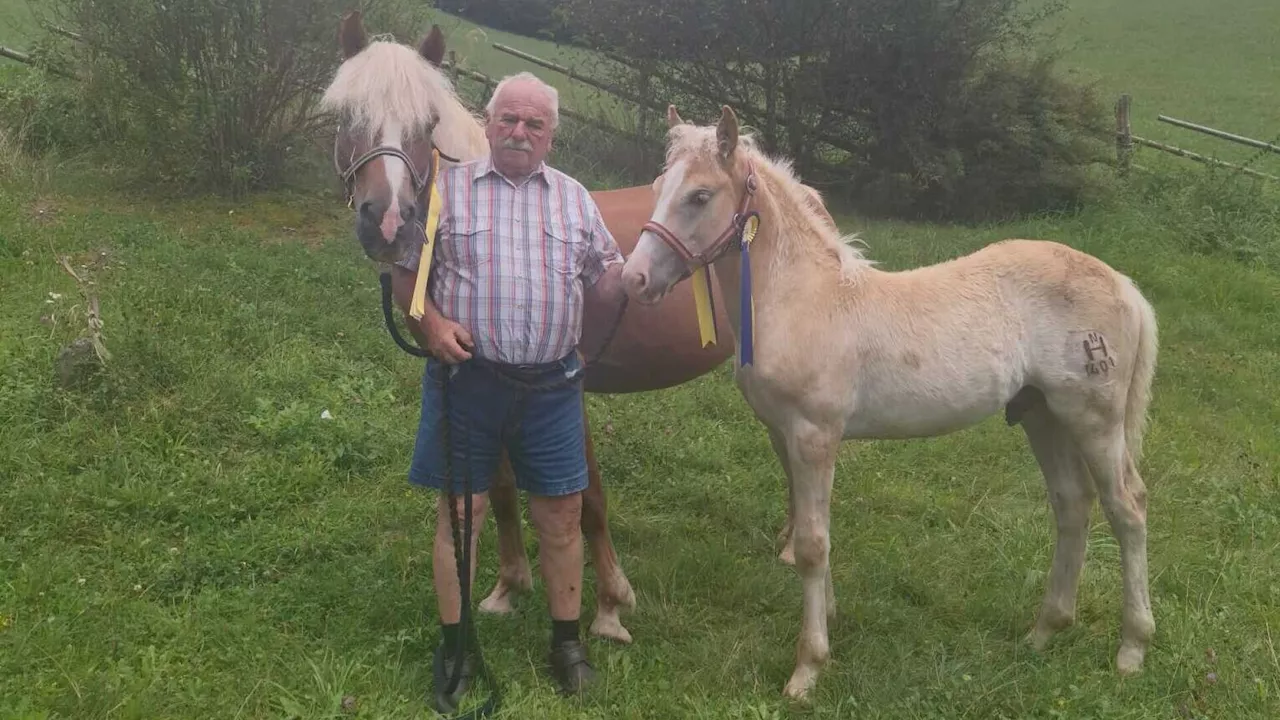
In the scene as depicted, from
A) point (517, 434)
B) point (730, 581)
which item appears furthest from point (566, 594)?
point (730, 581)

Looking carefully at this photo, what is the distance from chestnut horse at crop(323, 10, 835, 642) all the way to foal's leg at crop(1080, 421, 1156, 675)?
1.30 metres

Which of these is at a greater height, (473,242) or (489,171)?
(489,171)

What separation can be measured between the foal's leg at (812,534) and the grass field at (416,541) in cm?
11

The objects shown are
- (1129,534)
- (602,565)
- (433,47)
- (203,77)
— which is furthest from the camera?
(203,77)

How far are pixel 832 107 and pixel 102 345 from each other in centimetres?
806

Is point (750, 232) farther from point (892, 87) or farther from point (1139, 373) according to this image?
point (892, 87)

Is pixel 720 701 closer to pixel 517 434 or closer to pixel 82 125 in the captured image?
pixel 517 434

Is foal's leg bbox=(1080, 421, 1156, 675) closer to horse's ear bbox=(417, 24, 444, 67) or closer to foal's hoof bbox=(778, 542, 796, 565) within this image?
foal's hoof bbox=(778, 542, 796, 565)

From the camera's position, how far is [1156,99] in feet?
59.6

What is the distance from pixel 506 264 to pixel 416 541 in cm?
172

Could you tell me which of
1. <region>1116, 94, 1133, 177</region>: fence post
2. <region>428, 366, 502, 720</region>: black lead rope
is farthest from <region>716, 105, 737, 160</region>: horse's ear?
<region>1116, 94, 1133, 177</region>: fence post

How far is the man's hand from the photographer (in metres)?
2.45

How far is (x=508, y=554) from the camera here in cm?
346

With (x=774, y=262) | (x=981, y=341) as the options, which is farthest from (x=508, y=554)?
(x=981, y=341)
